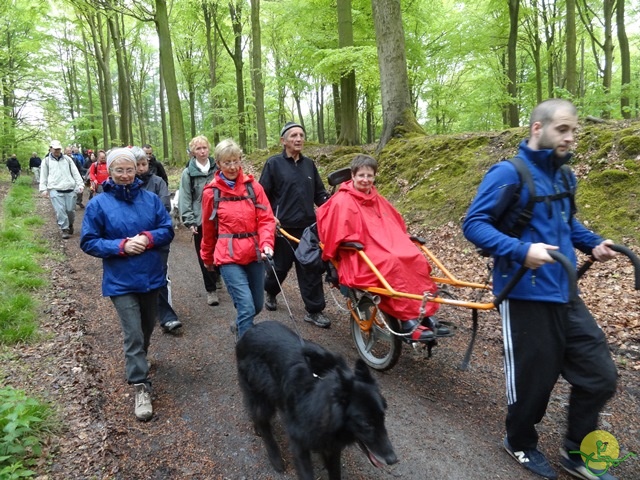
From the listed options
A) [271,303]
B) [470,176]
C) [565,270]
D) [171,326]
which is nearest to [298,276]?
[271,303]

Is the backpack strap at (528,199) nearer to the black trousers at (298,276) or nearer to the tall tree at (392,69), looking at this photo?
the black trousers at (298,276)

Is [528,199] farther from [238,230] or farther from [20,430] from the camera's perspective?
[20,430]

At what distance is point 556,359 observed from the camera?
8.51 ft

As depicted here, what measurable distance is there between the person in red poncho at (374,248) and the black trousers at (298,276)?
1.02 meters

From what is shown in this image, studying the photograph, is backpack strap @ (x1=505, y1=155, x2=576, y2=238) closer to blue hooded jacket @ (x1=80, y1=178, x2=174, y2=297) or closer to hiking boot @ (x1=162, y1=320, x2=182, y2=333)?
blue hooded jacket @ (x1=80, y1=178, x2=174, y2=297)

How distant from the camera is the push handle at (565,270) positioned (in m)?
2.28

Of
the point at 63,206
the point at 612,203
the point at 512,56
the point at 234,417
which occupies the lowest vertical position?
the point at 234,417

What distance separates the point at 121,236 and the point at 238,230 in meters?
1.03

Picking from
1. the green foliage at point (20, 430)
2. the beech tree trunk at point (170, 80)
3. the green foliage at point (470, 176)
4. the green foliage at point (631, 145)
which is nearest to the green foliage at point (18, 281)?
the green foliage at point (20, 430)

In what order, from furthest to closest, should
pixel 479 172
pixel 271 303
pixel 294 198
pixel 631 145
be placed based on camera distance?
pixel 479 172 → pixel 631 145 → pixel 271 303 → pixel 294 198

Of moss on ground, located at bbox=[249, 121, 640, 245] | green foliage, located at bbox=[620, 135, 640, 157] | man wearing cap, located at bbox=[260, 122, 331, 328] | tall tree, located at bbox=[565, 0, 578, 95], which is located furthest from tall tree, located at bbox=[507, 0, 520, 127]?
man wearing cap, located at bbox=[260, 122, 331, 328]

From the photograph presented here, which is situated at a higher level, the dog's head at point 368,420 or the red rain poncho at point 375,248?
the red rain poncho at point 375,248

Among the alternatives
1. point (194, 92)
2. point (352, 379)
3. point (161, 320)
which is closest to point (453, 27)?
point (161, 320)

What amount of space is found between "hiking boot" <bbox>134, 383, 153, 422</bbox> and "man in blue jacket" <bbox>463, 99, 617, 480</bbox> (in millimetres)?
2837
